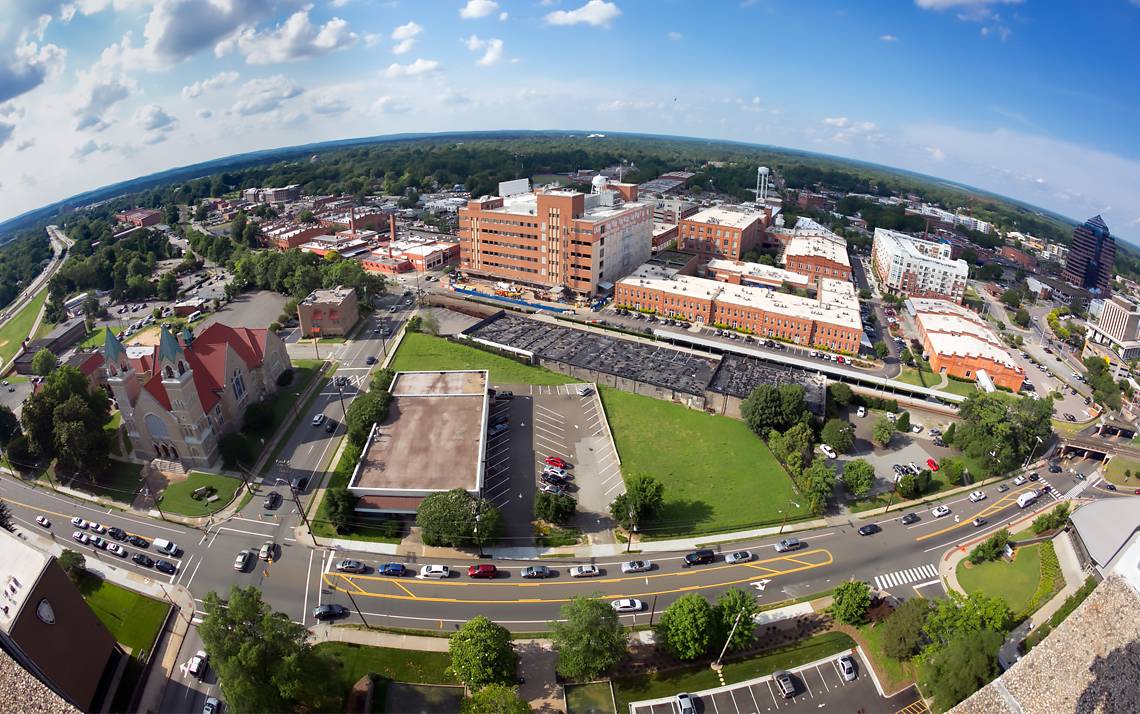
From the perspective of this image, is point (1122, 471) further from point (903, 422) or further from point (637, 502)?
point (637, 502)

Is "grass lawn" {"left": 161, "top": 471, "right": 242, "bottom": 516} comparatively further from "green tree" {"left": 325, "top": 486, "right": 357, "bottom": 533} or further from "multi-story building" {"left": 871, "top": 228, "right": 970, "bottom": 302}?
"multi-story building" {"left": 871, "top": 228, "right": 970, "bottom": 302}

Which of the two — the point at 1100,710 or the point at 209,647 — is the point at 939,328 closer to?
the point at 1100,710

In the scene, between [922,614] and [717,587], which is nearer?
[922,614]

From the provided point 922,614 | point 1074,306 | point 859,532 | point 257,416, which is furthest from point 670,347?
point 1074,306

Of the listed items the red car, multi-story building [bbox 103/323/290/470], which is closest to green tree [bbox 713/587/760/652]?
the red car

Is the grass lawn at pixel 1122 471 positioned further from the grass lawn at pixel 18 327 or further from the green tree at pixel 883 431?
the grass lawn at pixel 18 327

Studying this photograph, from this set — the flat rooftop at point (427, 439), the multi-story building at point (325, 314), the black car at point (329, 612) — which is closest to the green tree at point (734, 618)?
the flat rooftop at point (427, 439)
